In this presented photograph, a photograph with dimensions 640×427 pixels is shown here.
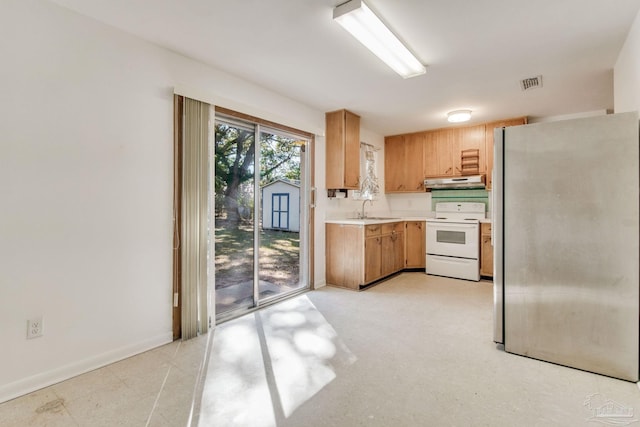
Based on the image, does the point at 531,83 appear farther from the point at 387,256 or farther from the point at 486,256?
the point at 387,256

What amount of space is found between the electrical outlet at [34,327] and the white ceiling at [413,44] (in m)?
2.05

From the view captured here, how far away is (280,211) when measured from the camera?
3.85 meters

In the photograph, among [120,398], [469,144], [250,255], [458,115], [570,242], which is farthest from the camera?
[469,144]

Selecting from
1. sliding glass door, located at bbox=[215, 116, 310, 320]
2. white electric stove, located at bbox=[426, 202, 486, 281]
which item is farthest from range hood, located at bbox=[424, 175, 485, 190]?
sliding glass door, located at bbox=[215, 116, 310, 320]

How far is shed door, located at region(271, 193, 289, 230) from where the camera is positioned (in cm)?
375

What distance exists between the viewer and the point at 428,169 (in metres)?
5.36

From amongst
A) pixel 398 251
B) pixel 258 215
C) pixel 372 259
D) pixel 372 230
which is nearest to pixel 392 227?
pixel 398 251

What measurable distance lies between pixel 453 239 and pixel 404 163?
168 centimetres

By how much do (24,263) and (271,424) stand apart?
178cm

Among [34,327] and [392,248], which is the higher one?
[392,248]

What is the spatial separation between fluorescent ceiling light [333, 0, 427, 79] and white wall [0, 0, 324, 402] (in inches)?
59.4

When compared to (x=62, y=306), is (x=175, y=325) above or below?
below

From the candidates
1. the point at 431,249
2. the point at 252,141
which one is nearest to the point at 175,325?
the point at 252,141

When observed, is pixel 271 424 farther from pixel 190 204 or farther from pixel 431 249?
pixel 431 249
